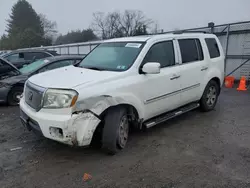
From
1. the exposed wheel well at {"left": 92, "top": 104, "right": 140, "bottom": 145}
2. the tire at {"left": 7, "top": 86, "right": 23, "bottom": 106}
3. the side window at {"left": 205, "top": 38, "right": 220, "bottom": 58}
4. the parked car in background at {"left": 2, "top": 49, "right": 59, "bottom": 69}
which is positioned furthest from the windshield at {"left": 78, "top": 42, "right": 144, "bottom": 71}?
the parked car in background at {"left": 2, "top": 49, "right": 59, "bottom": 69}

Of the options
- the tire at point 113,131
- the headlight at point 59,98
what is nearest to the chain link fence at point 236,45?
the tire at point 113,131

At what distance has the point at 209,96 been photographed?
565 centimetres

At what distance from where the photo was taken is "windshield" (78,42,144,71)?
3.94 metres

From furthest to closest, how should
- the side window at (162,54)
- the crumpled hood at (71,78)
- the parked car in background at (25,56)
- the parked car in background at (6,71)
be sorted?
the parked car in background at (25,56) → the parked car in background at (6,71) → the side window at (162,54) → the crumpled hood at (71,78)

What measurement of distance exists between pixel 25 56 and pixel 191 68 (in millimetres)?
8664

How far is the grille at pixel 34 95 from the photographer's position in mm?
3297

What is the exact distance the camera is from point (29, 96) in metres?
3.61

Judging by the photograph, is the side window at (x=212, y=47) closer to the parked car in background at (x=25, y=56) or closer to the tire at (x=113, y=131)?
the tire at (x=113, y=131)

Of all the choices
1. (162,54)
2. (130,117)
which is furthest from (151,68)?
(130,117)

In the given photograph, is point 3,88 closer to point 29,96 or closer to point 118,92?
point 29,96

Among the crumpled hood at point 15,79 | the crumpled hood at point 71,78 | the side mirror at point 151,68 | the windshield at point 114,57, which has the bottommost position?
the crumpled hood at point 15,79

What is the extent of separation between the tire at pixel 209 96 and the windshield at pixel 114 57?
226 cm

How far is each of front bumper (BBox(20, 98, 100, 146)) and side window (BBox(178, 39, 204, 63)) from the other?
2479 mm

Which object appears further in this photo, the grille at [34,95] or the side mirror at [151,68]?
the side mirror at [151,68]
